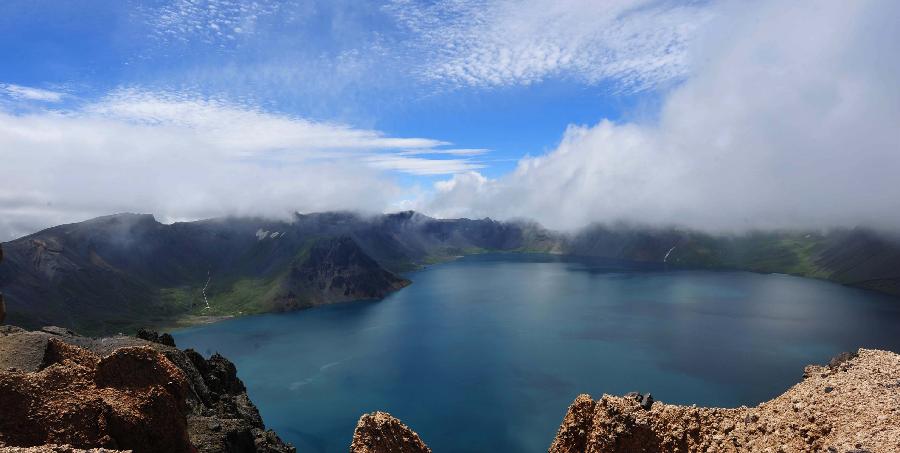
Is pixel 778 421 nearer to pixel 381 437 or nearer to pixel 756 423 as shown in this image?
A: pixel 756 423

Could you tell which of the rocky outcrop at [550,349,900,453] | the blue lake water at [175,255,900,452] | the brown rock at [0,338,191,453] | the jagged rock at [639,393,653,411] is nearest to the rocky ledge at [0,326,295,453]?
the brown rock at [0,338,191,453]

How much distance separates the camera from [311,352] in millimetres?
171500

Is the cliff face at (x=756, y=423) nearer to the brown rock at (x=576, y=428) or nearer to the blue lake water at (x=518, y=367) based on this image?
the brown rock at (x=576, y=428)

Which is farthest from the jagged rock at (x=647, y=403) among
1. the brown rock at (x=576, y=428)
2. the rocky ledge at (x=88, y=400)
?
the rocky ledge at (x=88, y=400)

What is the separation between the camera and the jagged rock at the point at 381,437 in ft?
82.0

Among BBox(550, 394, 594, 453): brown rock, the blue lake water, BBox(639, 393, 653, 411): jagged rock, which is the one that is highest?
BBox(639, 393, 653, 411): jagged rock

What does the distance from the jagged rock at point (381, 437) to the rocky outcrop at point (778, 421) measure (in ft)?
31.0

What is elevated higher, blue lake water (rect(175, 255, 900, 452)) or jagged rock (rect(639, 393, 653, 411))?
jagged rock (rect(639, 393, 653, 411))

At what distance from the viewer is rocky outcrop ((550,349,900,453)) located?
1931 centimetres

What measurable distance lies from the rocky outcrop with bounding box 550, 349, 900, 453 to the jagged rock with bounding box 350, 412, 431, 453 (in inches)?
372

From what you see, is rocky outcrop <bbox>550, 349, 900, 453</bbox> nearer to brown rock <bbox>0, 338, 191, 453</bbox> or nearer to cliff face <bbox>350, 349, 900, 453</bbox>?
cliff face <bbox>350, 349, 900, 453</bbox>

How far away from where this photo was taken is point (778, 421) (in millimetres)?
22766

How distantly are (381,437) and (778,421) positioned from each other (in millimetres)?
20016

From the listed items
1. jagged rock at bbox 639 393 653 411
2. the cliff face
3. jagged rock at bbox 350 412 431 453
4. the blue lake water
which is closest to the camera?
the cliff face
